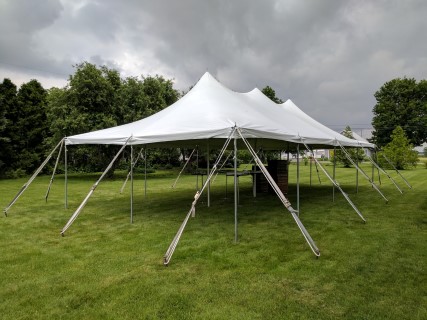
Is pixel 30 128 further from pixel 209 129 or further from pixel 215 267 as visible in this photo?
pixel 215 267

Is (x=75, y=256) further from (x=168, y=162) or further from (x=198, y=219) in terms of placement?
(x=168, y=162)

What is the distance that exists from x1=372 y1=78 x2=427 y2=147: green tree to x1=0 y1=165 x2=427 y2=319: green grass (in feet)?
108

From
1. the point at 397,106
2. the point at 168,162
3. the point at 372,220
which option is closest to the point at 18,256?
the point at 372,220

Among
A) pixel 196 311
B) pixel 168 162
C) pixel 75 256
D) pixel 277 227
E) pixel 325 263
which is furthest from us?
pixel 168 162

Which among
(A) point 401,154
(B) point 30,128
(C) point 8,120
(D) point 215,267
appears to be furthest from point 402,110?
(D) point 215,267

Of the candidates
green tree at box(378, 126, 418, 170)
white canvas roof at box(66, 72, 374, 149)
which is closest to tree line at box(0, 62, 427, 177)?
white canvas roof at box(66, 72, 374, 149)

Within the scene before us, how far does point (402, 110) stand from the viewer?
36.6 m

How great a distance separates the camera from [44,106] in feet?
70.9

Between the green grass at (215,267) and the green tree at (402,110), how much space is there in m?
33.1

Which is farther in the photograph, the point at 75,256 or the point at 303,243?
the point at 303,243

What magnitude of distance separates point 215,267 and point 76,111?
14157 millimetres

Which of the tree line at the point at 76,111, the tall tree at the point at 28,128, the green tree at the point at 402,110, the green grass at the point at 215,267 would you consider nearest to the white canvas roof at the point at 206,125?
the green grass at the point at 215,267

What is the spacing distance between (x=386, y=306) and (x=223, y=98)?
5.33 metres

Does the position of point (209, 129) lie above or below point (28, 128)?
below
